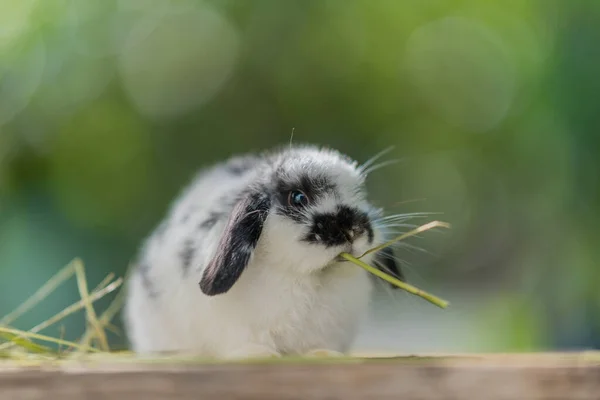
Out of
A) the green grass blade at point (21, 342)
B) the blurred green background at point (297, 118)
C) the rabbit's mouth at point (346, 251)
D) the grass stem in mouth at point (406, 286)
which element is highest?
the blurred green background at point (297, 118)

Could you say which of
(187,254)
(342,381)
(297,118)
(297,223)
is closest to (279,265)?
(297,223)

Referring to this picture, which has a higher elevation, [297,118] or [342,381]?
[297,118]

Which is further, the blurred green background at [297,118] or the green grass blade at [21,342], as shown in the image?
the blurred green background at [297,118]

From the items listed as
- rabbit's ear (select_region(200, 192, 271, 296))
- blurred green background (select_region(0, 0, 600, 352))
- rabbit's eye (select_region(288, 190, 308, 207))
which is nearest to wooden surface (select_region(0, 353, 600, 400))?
rabbit's ear (select_region(200, 192, 271, 296))

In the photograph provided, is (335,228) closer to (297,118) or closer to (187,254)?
(187,254)

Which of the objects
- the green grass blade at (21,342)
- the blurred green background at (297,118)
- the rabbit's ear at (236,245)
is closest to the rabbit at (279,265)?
the rabbit's ear at (236,245)

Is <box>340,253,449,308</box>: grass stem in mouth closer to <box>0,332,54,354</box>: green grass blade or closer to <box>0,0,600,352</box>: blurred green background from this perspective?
<box>0,332,54,354</box>: green grass blade

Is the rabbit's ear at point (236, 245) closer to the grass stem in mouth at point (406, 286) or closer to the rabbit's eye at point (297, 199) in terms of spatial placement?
the rabbit's eye at point (297, 199)
